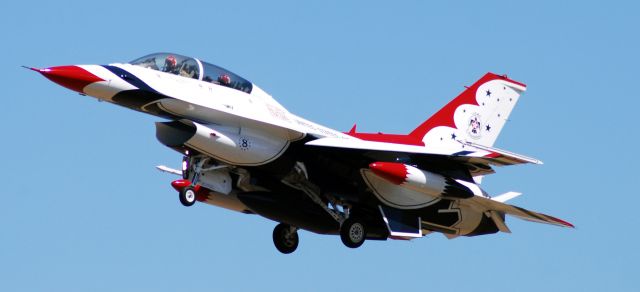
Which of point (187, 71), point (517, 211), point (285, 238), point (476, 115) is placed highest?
point (476, 115)

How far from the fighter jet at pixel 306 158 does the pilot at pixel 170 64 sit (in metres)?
0.02

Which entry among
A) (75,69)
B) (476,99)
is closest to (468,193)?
(476,99)

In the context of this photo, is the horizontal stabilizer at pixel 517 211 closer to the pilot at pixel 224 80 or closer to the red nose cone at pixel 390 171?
the red nose cone at pixel 390 171

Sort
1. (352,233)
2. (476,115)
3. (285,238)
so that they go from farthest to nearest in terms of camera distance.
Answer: (476,115)
(285,238)
(352,233)

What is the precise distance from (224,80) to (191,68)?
63 cm

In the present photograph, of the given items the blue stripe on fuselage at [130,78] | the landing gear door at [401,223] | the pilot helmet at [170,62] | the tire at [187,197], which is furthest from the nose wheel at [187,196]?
the landing gear door at [401,223]

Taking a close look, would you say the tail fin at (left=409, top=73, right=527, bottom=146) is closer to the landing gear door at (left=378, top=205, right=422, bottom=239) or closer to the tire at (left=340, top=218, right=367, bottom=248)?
the landing gear door at (left=378, top=205, right=422, bottom=239)

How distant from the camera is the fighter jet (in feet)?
72.1

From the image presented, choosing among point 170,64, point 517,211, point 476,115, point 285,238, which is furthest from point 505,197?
point 170,64

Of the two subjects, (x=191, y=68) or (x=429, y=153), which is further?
(x=429, y=153)

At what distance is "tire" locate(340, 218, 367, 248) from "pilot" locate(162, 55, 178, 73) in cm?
443

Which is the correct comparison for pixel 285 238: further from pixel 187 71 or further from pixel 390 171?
pixel 187 71

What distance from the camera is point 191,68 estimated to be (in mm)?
22516

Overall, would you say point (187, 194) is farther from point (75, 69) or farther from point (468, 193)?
point (468, 193)
